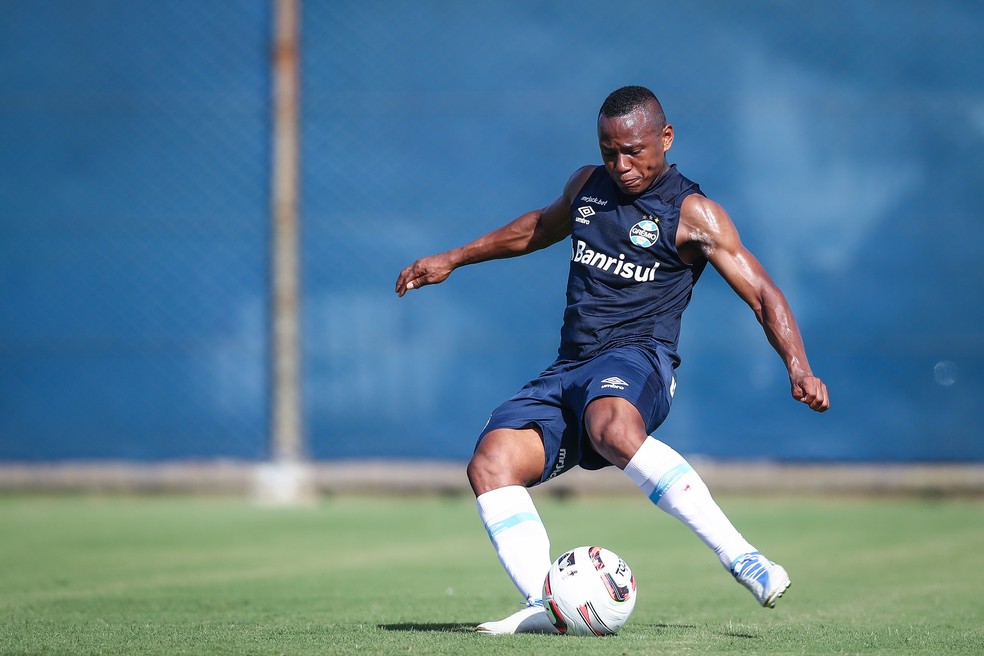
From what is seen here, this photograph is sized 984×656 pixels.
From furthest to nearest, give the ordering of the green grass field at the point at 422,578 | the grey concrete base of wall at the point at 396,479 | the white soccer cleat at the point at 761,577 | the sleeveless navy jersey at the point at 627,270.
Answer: the grey concrete base of wall at the point at 396,479, the sleeveless navy jersey at the point at 627,270, the green grass field at the point at 422,578, the white soccer cleat at the point at 761,577

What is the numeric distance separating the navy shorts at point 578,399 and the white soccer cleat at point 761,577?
2.04 feet

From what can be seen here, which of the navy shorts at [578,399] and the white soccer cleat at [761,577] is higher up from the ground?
the navy shorts at [578,399]

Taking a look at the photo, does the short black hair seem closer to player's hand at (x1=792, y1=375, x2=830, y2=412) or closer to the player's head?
the player's head

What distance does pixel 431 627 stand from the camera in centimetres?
469

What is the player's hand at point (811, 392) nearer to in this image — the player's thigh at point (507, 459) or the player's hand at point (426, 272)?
the player's thigh at point (507, 459)

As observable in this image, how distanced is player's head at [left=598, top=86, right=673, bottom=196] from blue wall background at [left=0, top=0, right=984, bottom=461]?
615cm

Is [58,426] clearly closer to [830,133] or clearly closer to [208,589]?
[208,589]

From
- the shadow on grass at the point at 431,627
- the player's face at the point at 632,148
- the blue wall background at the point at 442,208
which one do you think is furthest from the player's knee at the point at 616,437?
the blue wall background at the point at 442,208

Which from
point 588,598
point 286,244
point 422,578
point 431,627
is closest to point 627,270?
point 588,598

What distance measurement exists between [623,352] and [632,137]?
0.76 m

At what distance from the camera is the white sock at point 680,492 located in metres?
4.31

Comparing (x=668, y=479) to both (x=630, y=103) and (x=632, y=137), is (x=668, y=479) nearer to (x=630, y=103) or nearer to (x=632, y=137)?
(x=632, y=137)

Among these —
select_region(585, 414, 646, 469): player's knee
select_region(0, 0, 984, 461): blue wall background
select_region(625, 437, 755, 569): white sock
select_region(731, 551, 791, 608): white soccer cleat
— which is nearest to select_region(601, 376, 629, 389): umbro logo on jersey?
select_region(585, 414, 646, 469): player's knee

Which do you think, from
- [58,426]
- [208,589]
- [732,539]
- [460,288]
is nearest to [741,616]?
[732,539]
